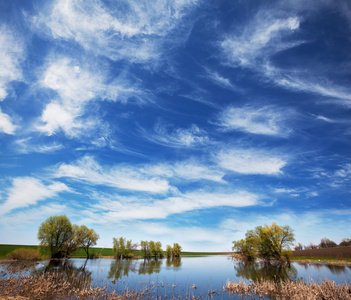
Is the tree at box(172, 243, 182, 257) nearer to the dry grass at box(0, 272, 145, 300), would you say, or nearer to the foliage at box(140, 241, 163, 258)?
the foliage at box(140, 241, 163, 258)

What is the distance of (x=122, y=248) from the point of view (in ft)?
298

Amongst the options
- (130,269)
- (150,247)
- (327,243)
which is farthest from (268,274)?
(327,243)

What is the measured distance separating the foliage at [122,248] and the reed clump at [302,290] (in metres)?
80.5

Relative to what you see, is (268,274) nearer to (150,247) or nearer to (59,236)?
(59,236)

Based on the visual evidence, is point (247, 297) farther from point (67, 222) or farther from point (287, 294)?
point (67, 222)

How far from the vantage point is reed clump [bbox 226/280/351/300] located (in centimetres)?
1656

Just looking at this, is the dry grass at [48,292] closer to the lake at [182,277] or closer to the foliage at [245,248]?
the lake at [182,277]

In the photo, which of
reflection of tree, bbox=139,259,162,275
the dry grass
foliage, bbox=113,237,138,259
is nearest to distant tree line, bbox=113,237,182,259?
foliage, bbox=113,237,138,259

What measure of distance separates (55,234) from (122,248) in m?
36.8

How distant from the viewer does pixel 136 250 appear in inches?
3824

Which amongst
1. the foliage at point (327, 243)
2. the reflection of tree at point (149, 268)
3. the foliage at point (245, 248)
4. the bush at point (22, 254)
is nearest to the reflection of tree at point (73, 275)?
the reflection of tree at point (149, 268)

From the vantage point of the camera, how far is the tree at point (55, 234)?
61938 mm

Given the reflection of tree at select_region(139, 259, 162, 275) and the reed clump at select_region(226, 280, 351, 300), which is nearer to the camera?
the reed clump at select_region(226, 280, 351, 300)

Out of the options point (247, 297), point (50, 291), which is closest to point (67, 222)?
point (50, 291)
